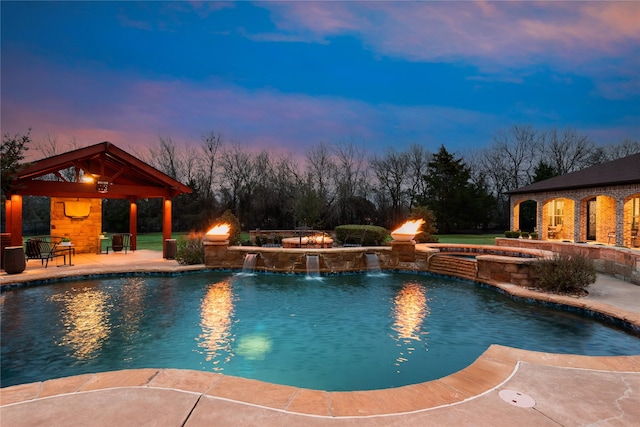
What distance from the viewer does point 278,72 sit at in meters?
33.7

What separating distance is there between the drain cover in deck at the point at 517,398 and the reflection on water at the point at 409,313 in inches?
72.2

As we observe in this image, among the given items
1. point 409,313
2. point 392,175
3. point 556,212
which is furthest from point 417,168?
point 409,313

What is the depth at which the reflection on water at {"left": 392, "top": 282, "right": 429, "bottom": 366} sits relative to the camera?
6.00m

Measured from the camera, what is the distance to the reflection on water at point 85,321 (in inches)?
217

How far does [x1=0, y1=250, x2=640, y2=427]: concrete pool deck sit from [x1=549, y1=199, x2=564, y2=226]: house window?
19.2 m

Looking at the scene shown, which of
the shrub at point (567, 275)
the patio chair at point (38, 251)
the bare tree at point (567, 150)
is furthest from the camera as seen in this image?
the bare tree at point (567, 150)

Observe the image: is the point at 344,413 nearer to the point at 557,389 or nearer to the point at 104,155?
the point at 557,389

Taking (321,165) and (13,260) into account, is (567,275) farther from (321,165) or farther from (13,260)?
(321,165)

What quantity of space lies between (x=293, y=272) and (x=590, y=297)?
27.6 ft

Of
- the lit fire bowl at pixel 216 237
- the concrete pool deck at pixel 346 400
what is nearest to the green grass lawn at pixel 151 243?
the lit fire bowl at pixel 216 237

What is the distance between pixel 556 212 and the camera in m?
20.4

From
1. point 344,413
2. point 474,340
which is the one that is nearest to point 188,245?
point 474,340

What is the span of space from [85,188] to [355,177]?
84.5 feet

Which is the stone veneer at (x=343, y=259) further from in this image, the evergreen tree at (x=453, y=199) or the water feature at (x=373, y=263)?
the evergreen tree at (x=453, y=199)
